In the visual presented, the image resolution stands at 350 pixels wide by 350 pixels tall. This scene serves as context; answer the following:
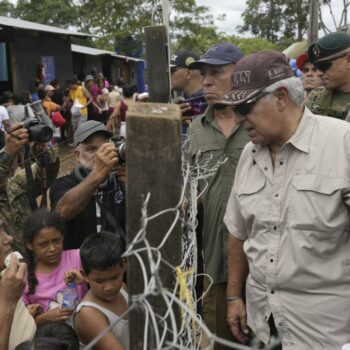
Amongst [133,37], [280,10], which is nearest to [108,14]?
[133,37]

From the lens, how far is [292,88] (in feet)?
6.38

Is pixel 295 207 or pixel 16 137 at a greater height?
pixel 16 137

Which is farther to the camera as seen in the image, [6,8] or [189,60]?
[6,8]

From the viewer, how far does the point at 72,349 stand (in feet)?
6.96

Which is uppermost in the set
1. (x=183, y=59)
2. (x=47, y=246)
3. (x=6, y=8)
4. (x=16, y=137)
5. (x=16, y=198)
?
(x=6, y=8)

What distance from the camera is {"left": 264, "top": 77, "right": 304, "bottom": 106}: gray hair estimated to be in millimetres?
1931

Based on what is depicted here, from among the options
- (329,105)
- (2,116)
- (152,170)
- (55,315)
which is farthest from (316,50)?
(2,116)

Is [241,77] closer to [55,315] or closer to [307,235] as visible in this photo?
[307,235]

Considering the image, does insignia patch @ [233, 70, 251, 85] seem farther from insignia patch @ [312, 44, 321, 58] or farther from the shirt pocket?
insignia patch @ [312, 44, 321, 58]

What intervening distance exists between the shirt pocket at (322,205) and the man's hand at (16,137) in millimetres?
1699

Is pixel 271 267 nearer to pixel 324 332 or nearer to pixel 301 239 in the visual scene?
pixel 301 239

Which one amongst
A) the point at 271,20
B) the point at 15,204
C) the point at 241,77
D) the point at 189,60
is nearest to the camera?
the point at 241,77

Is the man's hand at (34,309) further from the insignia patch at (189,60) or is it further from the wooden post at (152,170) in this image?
the insignia patch at (189,60)

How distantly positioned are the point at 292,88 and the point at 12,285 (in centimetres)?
131
